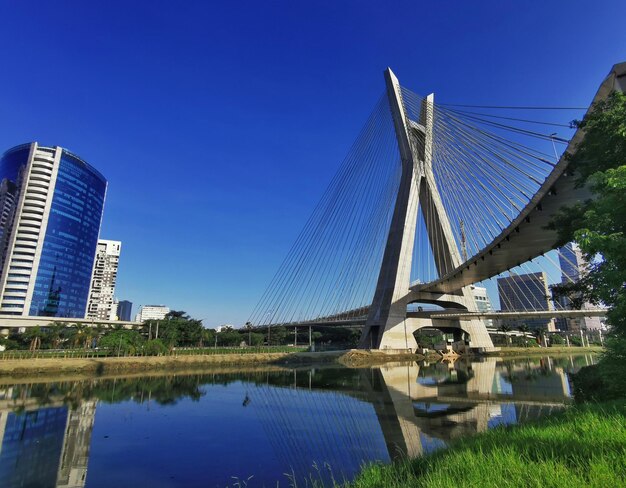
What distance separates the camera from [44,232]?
94.0 meters

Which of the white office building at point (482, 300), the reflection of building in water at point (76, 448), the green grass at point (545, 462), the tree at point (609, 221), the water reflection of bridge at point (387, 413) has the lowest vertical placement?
the reflection of building in water at point (76, 448)

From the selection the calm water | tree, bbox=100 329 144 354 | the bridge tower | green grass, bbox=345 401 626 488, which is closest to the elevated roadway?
the bridge tower

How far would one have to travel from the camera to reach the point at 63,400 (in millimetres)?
21328

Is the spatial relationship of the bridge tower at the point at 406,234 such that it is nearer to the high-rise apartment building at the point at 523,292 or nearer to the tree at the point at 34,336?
the high-rise apartment building at the point at 523,292

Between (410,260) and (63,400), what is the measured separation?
39.6 metres

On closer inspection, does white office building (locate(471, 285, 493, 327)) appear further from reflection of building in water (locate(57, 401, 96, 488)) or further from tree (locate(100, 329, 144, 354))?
reflection of building in water (locate(57, 401, 96, 488))

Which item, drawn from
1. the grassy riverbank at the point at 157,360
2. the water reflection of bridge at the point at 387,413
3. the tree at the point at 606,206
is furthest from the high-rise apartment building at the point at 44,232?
the tree at the point at 606,206

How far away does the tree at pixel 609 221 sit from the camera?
8.11 metres

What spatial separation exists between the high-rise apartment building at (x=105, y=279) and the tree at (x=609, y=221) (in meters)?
163

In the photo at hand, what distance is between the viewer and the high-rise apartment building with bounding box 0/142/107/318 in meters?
89.9

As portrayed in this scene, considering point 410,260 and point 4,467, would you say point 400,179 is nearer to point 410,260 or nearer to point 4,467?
point 410,260

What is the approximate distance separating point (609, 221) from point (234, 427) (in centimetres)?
1442

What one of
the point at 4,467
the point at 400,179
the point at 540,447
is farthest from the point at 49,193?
the point at 540,447

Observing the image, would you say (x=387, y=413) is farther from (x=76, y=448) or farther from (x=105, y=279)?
(x=105, y=279)
